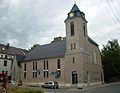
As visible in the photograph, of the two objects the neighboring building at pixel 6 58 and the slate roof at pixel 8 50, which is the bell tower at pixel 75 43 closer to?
the neighboring building at pixel 6 58

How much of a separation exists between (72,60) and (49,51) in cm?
1085

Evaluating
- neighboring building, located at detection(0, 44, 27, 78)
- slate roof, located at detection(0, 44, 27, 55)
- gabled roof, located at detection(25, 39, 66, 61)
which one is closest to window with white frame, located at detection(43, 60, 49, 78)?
gabled roof, located at detection(25, 39, 66, 61)

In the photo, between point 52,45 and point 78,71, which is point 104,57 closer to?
point 52,45

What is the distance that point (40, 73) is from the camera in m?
56.0

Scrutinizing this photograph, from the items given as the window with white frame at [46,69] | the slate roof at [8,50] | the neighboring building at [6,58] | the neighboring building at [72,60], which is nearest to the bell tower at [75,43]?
the neighboring building at [72,60]

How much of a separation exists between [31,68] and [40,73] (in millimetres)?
4424

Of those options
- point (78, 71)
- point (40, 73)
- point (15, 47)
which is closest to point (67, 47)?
point (78, 71)

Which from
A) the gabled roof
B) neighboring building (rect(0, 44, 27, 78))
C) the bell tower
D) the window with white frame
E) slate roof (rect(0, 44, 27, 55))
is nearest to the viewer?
the bell tower

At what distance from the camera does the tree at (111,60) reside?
226 feet

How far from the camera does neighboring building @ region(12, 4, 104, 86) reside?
4759cm

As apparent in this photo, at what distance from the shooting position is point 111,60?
69062 mm

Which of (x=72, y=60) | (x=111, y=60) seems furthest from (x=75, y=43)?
(x=111, y=60)

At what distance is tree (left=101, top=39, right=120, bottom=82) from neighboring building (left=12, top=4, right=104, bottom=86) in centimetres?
1034

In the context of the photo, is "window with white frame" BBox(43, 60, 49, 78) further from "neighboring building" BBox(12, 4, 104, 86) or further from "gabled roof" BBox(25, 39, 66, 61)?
"gabled roof" BBox(25, 39, 66, 61)
